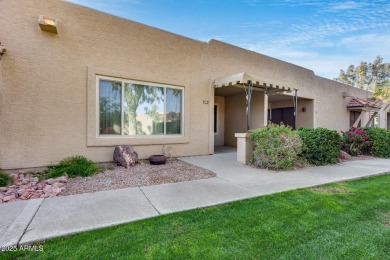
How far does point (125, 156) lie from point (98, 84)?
8.63 feet

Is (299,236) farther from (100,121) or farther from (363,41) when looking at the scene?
(363,41)

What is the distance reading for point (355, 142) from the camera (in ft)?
33.6

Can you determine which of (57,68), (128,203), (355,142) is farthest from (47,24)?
(355,142)

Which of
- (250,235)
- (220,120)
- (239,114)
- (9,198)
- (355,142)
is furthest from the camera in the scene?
(220,120)

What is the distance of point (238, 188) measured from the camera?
4.74 m

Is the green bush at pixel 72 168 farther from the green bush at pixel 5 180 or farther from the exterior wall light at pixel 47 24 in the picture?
the exterior wall light at pixel 47 24

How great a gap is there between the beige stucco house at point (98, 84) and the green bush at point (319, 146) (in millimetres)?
2874

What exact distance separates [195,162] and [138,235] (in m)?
5.16

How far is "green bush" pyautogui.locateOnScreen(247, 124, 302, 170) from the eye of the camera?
6.86 meters

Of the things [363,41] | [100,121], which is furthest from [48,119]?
[363,41]

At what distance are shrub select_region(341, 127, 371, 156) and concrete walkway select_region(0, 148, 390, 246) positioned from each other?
181 inches

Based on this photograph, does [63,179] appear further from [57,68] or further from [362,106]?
[362,106]

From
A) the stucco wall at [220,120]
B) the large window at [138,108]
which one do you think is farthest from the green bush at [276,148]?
the stucco wall at [220,120]

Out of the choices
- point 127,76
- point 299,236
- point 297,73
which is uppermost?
point 297,73
